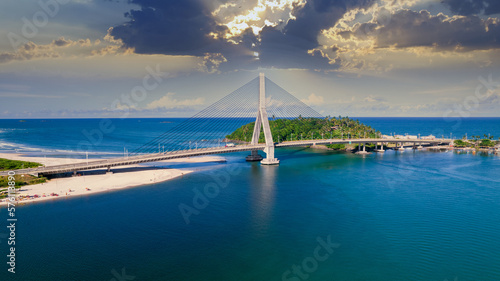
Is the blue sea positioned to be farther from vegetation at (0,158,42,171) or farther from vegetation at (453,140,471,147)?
vegetation at (453,140,471,147)

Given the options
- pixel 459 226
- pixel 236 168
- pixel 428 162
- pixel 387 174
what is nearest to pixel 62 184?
pixel 236 168

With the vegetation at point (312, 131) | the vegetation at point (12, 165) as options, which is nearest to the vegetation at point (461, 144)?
the vegetation at point (312, 131)

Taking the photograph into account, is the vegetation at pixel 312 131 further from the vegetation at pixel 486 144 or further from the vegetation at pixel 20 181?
the vegetation at pixel 20 181

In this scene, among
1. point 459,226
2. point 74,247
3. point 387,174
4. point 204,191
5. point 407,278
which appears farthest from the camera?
point 387,174

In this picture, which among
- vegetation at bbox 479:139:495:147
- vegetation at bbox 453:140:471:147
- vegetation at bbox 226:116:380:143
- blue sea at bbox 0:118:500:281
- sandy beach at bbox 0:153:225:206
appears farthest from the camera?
vegetation at bbox 226:116:380:143

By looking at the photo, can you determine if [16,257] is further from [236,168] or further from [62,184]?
[236,168]

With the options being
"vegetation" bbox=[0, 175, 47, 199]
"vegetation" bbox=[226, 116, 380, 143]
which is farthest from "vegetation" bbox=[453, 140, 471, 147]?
"vegetation" bbox=[0, 175, 47, 199]
